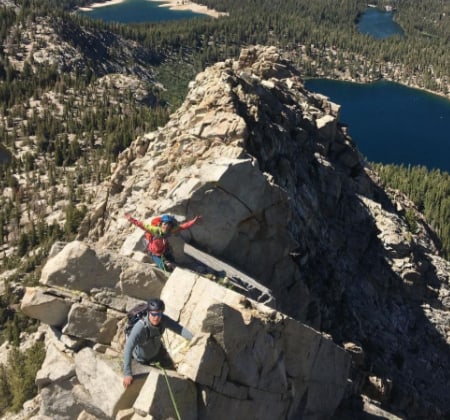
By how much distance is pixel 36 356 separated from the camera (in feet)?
83.1

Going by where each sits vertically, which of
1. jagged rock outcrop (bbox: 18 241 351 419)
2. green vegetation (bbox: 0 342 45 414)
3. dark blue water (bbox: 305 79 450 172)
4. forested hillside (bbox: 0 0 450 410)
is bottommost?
dark blue water (bbox: 305 79 450 172)

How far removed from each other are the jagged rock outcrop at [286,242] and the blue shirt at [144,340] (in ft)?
2.32

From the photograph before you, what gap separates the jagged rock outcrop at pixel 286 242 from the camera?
54.5 feet

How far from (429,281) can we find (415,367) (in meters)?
12.4

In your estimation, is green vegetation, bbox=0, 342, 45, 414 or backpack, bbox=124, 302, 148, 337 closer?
backpack, bbox=124, 302, 148, 337

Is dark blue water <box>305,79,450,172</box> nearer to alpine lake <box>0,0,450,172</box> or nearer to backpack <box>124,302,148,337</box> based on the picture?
alpine lake <box>0,0,450,172</box>

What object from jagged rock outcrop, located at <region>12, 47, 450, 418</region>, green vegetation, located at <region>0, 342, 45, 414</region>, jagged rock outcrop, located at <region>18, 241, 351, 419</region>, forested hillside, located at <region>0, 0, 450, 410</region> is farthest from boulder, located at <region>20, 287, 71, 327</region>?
forested hillside, located at <region>0, 0, 450, 410</region>

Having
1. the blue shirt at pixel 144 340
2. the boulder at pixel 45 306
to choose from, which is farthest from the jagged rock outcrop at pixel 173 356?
the blue shirt at pixel 144 340

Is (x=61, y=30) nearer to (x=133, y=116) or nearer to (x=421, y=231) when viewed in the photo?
(x=133, y=116)

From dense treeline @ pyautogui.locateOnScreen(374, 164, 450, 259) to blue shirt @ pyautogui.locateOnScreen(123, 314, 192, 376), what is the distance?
69715 millimetres

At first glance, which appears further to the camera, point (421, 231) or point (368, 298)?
point (421, 231)

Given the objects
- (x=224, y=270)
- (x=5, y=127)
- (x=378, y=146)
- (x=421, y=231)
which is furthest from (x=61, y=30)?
(x=224, y=270)

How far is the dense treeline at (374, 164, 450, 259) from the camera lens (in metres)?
84.9

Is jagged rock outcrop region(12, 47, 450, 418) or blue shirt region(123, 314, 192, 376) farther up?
blue shirt region(123, 314, 192, 376)
